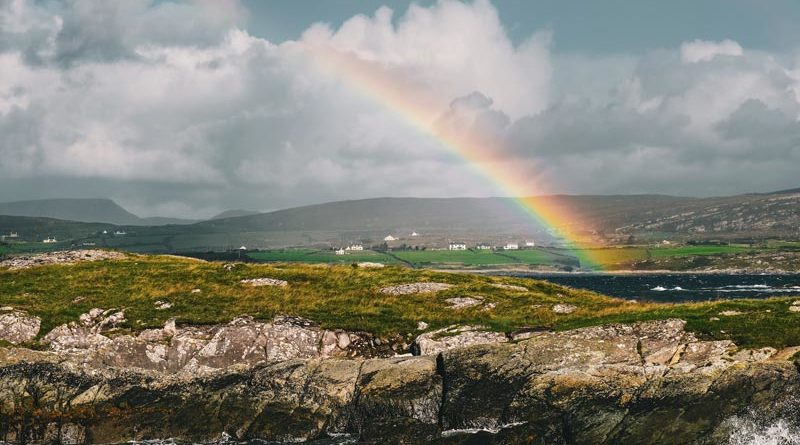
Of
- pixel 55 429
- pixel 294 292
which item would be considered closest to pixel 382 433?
pixel 55 429

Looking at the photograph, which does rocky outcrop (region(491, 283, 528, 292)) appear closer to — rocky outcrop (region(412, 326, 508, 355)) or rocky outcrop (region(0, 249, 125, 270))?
rocky outcrop (region(412, 326, 508, 355))

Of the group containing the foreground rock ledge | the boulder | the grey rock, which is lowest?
the foreground rock ledge

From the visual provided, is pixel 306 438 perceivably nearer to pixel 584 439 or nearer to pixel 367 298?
pixel 584 439

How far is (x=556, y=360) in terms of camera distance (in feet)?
118

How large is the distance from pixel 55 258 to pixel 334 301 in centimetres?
3205

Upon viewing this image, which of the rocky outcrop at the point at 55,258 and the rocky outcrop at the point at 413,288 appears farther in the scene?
the rocky outcrop at the point at 55,258

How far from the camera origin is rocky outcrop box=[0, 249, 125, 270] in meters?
65.1

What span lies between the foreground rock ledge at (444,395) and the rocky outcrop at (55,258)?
2757cm

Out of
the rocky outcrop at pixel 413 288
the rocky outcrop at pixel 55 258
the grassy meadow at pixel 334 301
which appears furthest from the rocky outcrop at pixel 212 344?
the rocky outcrop at pixel 55 258

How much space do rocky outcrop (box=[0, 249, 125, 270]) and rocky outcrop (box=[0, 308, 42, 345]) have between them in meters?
17.6

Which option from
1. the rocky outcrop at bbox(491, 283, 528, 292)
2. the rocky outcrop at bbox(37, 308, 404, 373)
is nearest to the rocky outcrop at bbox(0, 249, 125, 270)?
the rocky outcrop at bbox(37, 308, 404, 373)

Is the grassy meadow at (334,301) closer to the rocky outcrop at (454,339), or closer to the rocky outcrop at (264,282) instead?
the rocky outcrop at (264,282)

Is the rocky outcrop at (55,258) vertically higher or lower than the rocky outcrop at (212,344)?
higher

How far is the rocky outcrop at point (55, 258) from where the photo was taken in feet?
213
